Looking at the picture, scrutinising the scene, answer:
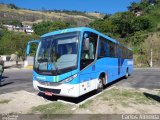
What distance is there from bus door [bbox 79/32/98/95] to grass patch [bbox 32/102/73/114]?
1193 mm

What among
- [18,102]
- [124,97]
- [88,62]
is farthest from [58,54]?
[124,97]

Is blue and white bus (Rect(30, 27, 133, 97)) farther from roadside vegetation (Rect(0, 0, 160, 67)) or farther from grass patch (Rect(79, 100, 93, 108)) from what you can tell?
roadside vegetation (Rect(0, 0, 160, 67))

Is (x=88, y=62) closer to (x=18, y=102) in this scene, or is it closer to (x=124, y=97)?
(x=124, y=97)

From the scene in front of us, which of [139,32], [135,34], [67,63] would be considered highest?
[139,32]

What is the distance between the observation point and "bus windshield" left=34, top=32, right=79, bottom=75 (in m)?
8.73

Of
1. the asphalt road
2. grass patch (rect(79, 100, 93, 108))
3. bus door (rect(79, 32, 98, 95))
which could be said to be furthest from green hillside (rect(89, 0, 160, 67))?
grass patch (rect(79, 100, 93, 108))

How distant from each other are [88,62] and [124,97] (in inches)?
81.7

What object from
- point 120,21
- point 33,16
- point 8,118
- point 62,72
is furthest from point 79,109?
point 33,16

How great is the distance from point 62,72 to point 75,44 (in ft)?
3.89

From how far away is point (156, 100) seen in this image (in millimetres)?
9141

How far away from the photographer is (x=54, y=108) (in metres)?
7.77

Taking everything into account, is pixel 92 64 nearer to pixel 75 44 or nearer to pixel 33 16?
pixel 75 44

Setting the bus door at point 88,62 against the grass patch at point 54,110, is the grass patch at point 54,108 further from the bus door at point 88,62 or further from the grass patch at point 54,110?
the bus door at point 88,62

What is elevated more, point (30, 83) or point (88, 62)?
point (88, 62)
